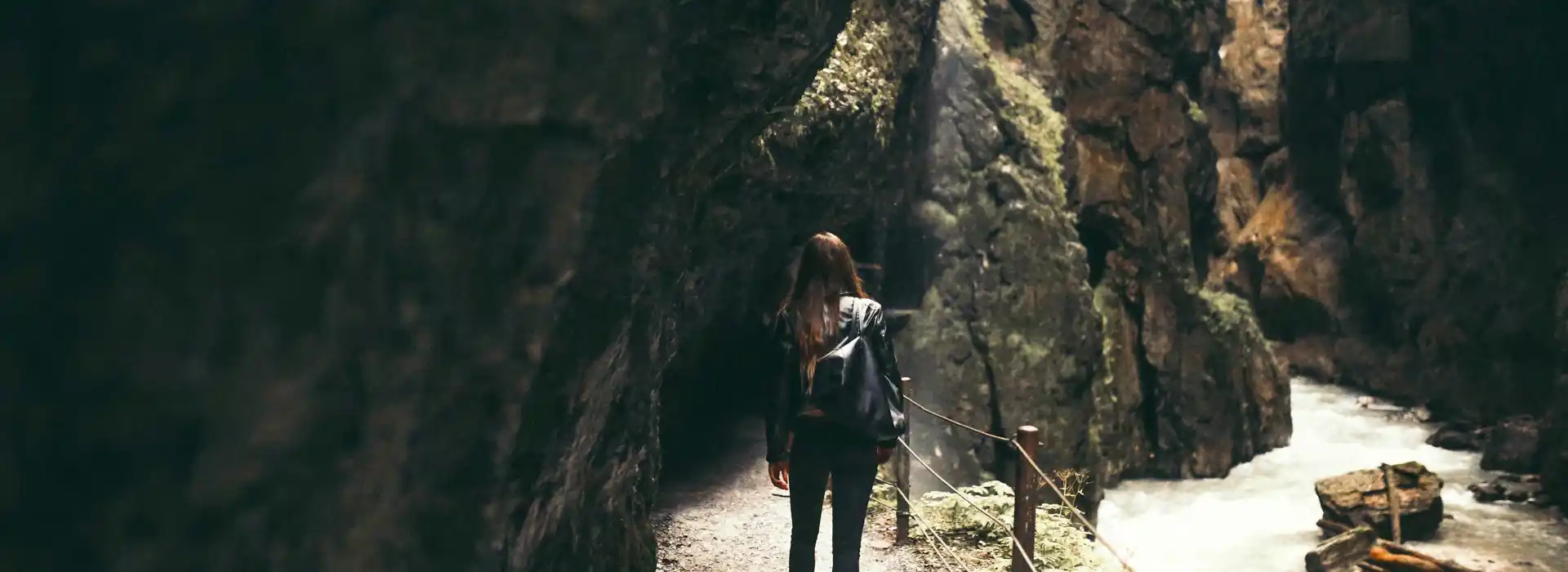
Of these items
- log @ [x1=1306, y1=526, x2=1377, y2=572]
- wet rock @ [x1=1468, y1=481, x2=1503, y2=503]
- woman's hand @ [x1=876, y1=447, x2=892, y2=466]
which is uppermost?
woman's hand @ [x1=876, y1=447, x2=892, y2=466]

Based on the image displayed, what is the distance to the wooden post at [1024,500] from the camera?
5.06m

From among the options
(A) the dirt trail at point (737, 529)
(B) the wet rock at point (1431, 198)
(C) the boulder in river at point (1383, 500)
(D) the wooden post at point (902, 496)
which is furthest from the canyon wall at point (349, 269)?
(B) the wet rock at point (1431, 198)

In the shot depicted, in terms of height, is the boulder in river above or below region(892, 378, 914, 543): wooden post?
below

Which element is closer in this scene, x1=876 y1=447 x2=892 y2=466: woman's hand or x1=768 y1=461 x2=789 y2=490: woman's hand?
x1=876 y1=447 x2=892 y2=466: woman's hand

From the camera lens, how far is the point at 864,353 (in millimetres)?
3672

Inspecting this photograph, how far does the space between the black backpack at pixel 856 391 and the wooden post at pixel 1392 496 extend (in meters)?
11.3

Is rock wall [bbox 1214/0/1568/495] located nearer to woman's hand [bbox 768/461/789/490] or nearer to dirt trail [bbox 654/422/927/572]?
dirt trail [bbox 654/422/927/572]

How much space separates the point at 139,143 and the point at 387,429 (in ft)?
2.06

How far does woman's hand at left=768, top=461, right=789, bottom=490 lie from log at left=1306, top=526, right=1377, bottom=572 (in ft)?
32.5

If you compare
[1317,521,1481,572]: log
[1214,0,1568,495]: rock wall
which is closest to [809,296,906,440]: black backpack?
[1317,521,1481,572]: log

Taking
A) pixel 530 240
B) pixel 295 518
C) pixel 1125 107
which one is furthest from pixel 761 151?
pixel 1125 107

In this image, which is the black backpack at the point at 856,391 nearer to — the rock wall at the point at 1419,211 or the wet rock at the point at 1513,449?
the wet rock at the point at 1513,449

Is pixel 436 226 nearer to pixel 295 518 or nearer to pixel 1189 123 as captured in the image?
pixel 295 518

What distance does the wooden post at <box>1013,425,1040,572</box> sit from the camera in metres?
5.06
